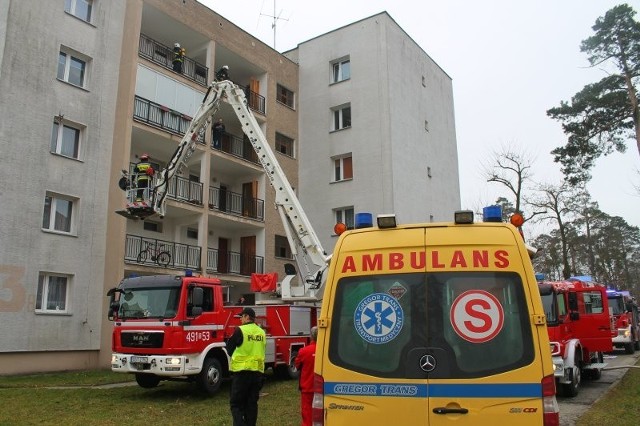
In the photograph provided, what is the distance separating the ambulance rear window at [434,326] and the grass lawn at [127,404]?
541 cm

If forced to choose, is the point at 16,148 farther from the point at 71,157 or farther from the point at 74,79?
the point at 74,79

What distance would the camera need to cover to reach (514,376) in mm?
3846

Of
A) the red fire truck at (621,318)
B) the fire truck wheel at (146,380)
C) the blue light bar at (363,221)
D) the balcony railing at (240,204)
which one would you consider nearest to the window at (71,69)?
the balcony railing at (240,204)

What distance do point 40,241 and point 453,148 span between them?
2508cm

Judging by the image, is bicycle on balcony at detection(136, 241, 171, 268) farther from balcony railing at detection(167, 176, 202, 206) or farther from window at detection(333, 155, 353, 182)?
window at detection(333, 155, 353, 182)

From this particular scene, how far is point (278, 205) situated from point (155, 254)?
740 cm

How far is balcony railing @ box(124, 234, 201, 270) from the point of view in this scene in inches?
799

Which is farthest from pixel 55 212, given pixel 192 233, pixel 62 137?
pixel 192 233

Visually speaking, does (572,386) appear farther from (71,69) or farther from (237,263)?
(71,69)

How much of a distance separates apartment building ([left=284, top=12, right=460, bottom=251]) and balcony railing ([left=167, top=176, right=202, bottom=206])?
7.40 m

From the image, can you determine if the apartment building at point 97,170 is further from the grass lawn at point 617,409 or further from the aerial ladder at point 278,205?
the grass lawn at point 617,409

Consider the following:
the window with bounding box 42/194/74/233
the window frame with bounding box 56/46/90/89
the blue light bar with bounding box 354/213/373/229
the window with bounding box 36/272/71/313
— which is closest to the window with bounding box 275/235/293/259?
the window with bounding box 42/194/74/233

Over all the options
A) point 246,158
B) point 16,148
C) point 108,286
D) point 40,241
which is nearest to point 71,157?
point 16,148

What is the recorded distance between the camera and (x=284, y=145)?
1172 inches
